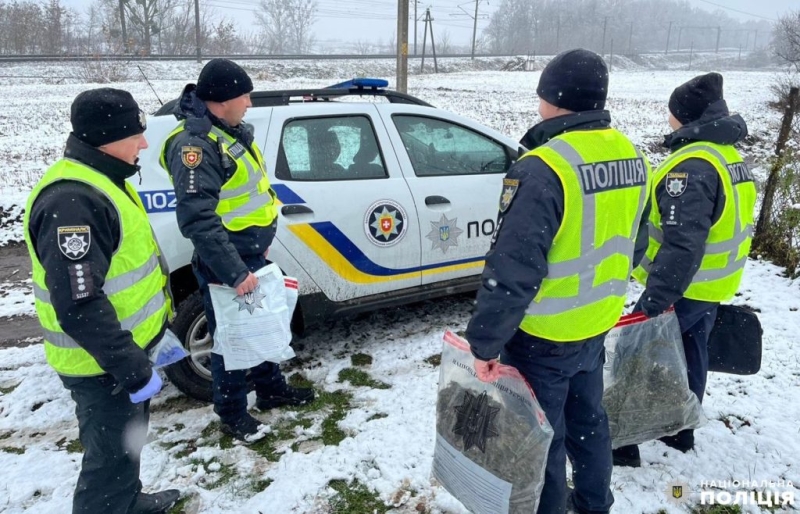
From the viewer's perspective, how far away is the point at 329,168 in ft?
11.7

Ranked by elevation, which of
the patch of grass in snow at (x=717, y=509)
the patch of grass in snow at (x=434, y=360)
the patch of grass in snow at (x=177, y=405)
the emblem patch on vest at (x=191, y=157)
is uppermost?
the emblem patch on vest at (x=191, y=157)

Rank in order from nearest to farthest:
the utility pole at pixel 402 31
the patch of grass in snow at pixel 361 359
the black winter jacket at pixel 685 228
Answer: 1. the black winter jacket at pixel 685 228
2. the patch of grass in snow at pixel 361 359
3. the utility pole at pixel 402 31

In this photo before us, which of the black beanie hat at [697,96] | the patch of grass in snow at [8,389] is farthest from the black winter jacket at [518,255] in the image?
the patch of grass in snow at [8,389]

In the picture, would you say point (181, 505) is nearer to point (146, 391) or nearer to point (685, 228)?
point (146, 391)

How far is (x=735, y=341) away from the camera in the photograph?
112 inches

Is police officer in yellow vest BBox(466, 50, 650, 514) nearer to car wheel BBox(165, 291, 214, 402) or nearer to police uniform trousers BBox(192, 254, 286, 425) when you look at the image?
police uniform trousers BBox(192, 254, 286, 425)

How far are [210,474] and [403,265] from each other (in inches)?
68.8

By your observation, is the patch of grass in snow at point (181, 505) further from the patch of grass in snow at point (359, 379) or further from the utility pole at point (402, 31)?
the utility pole at point (402, 31)

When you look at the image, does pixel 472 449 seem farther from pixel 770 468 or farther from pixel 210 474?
pixel 770 468

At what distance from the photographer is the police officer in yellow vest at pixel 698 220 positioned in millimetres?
2355

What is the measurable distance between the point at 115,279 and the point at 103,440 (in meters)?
0.62

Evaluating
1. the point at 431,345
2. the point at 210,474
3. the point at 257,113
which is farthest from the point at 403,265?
the point at 210,474

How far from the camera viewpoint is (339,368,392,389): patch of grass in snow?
11.7 ft

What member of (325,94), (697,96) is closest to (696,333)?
(697,96)
